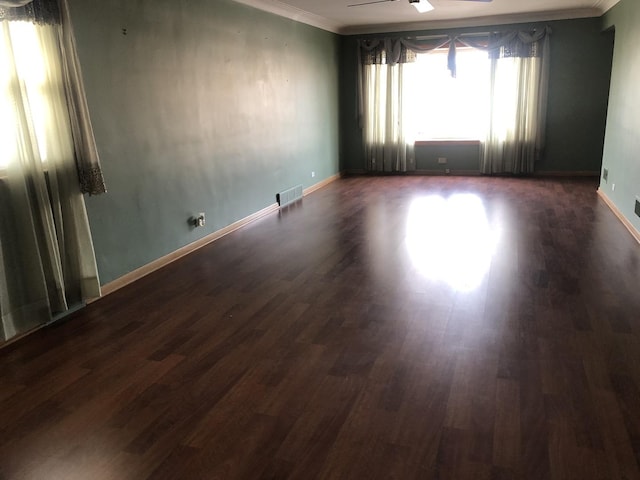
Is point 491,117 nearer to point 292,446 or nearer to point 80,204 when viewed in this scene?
point 80,204

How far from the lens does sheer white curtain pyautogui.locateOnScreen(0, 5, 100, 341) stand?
2934 mm

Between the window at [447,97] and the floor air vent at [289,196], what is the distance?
262cm

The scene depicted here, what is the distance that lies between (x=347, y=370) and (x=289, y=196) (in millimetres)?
4454

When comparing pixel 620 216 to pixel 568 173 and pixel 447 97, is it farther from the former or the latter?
pixel 447 97

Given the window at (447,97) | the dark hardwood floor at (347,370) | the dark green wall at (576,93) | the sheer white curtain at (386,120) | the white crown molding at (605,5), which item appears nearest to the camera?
the dark hardwood floor at (347,370)

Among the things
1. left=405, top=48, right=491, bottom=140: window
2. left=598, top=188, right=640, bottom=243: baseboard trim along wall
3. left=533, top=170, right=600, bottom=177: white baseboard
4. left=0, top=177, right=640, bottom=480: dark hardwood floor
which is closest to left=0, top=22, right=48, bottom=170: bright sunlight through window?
left=0, top=177, right=640, bottom=480: dark hardwood floor

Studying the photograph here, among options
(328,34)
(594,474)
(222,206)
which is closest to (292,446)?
(594,474)

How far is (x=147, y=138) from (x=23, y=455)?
275cm

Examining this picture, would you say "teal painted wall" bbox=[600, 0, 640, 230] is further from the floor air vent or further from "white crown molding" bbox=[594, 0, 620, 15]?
the floor air vent

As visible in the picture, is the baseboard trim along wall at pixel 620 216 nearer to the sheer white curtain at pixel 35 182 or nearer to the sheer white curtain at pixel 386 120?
the sheer white curtain at pixel 386 120

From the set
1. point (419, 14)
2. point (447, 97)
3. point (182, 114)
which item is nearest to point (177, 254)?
point (182, 114)

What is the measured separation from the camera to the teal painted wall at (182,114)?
377 cm

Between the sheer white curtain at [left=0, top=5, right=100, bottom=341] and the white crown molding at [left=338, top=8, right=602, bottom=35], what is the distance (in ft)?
20.5

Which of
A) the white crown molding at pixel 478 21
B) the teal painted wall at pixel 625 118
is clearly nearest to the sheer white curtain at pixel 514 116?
the white crown molding at pixel 478 21
